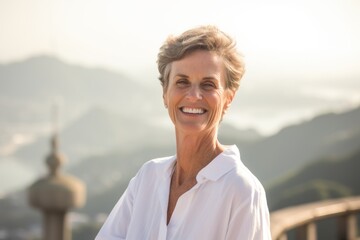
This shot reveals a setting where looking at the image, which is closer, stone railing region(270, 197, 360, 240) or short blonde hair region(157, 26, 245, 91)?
short blonde hair region(157, 26, 245, 91)

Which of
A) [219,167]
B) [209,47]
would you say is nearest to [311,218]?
Answer: [219,167]

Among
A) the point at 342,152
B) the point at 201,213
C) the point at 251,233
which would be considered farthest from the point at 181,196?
the point at 342,152

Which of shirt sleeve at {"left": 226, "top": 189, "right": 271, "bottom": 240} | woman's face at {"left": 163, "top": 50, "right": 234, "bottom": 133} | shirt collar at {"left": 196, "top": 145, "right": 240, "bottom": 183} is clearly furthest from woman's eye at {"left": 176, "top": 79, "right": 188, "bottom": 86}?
shirt sleeve at {"left": 226, "top": 189, "right": 271, "bottom": 240}

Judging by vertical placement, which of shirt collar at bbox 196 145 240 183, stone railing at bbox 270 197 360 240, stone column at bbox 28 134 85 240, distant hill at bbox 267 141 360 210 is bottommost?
distant hill at bbox 267 141 360 210

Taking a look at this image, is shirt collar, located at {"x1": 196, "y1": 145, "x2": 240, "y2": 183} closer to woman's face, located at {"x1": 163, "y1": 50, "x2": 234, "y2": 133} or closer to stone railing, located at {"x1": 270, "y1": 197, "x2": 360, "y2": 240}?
woman's face, located at {"x1": 163, "y1": 50, "x2": 234, "y2": 133}

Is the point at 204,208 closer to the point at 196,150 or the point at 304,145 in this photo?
the point at 196,150

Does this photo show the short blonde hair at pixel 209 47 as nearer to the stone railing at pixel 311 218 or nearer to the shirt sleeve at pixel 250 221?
the shirt sleeve at pixel 250 221

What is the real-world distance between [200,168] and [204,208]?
0.15 meters

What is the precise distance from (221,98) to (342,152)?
346ft

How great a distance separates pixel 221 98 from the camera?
5.51ft

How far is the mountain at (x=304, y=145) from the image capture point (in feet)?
349

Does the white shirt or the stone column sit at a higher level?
the white shirt

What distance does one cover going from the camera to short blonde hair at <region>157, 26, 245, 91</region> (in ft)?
5.35

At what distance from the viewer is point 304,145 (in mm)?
120125
